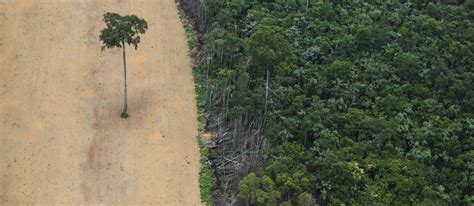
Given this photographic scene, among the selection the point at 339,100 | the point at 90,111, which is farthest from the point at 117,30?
the point at 339,100

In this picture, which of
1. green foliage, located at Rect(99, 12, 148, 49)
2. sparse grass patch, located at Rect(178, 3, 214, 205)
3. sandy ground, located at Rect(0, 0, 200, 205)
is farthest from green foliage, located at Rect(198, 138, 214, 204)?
green foliage, located at Rect(99, 12, 148, 49)

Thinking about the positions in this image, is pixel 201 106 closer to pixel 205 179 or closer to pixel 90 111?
pixel 205 179

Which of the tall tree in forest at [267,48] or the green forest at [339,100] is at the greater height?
the tall tree in forest at [267,48]

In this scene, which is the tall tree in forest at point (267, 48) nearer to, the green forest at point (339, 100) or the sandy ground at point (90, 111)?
the green forest at point (339, 100)

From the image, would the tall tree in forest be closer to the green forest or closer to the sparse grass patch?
the green forest

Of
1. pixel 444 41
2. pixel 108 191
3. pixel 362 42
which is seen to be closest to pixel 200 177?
pixel 108 191

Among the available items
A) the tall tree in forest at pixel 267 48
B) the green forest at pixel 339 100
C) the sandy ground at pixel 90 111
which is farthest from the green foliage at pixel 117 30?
the tall tree in forest at pixel 267 48
